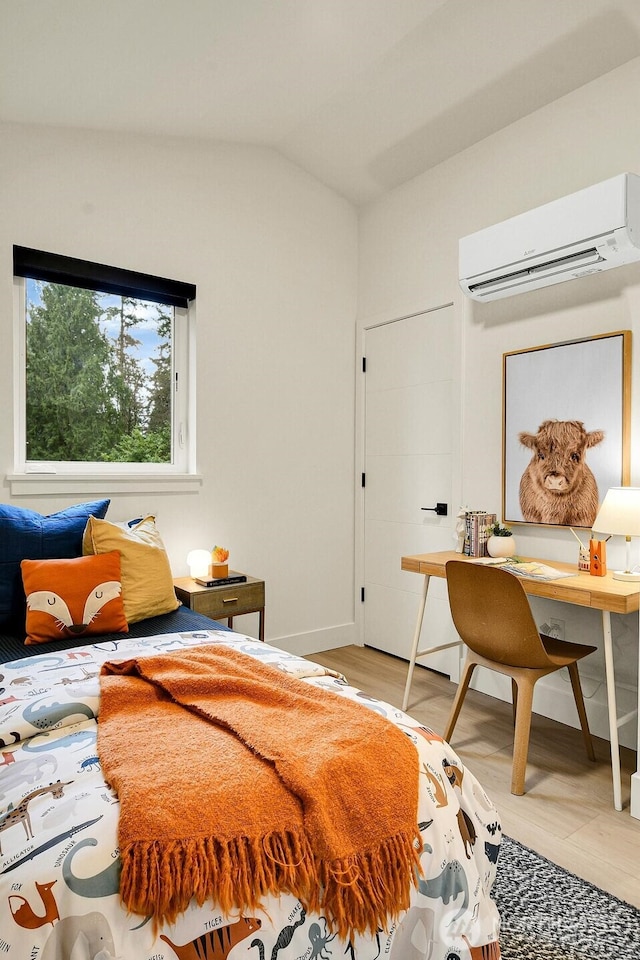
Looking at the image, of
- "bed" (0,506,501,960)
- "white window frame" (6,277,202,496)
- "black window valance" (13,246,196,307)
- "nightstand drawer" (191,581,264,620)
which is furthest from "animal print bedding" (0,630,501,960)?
"black window valance" (13,246,196,307)

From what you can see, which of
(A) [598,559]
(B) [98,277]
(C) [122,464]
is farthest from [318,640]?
(B) [98,277]

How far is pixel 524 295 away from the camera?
9.75ft

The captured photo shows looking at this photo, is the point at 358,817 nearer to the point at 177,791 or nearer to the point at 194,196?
the point at 177,791

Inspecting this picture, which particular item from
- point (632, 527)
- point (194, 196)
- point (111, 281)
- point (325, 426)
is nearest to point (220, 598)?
point (325, 426)

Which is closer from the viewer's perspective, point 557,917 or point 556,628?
point 557,917

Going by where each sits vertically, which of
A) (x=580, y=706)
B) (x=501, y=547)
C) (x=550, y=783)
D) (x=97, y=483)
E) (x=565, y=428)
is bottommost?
(x=550, y=783)

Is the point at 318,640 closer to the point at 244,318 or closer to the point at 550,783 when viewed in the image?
the point at 550,783

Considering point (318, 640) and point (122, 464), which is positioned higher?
point (122, 464)

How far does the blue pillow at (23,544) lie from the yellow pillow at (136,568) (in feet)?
0.21

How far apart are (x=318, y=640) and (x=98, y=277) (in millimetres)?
2454

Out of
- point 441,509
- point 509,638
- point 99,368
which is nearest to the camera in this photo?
point 509,638

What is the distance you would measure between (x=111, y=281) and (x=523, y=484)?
89.6 inches

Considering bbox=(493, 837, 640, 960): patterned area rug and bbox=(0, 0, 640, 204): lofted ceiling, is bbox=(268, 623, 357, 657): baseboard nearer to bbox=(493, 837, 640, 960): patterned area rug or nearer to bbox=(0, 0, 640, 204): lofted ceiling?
bbox=(493, 837, 640, 960): patterned area rug

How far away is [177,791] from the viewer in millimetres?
1080
